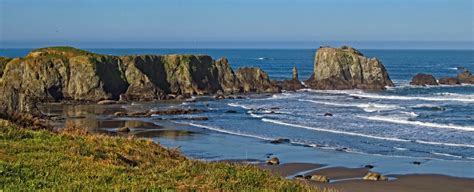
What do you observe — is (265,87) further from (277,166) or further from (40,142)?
(40,142)

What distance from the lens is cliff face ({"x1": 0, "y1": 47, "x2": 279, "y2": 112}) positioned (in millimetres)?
73625

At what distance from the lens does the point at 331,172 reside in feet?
102

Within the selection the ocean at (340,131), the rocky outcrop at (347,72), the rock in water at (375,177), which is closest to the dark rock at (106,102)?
the ocean at (340,131)

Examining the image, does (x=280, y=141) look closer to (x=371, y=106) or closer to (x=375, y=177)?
(x=375, y=177)

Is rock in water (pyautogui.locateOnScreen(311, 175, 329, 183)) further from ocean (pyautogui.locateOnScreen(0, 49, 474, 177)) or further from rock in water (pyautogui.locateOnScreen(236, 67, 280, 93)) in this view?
rock in water (pyautogui.locateOnScreen(236, 67, 280, 93))

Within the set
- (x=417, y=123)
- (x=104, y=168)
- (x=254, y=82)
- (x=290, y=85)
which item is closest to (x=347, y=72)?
(x=290, y=85)

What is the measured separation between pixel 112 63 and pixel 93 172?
68.9 m

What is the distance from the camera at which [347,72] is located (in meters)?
100

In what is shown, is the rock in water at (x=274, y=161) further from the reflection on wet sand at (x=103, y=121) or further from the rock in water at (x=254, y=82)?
the rock in water at (x=254, y=82)

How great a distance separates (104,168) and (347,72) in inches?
3519

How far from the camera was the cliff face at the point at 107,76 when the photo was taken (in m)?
73.6

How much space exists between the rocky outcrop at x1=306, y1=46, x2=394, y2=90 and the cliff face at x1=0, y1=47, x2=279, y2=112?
38.2ft

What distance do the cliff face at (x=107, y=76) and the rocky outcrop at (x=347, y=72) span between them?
11.6 m

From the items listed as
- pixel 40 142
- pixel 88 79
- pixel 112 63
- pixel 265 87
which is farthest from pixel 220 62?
pixel 40 142
